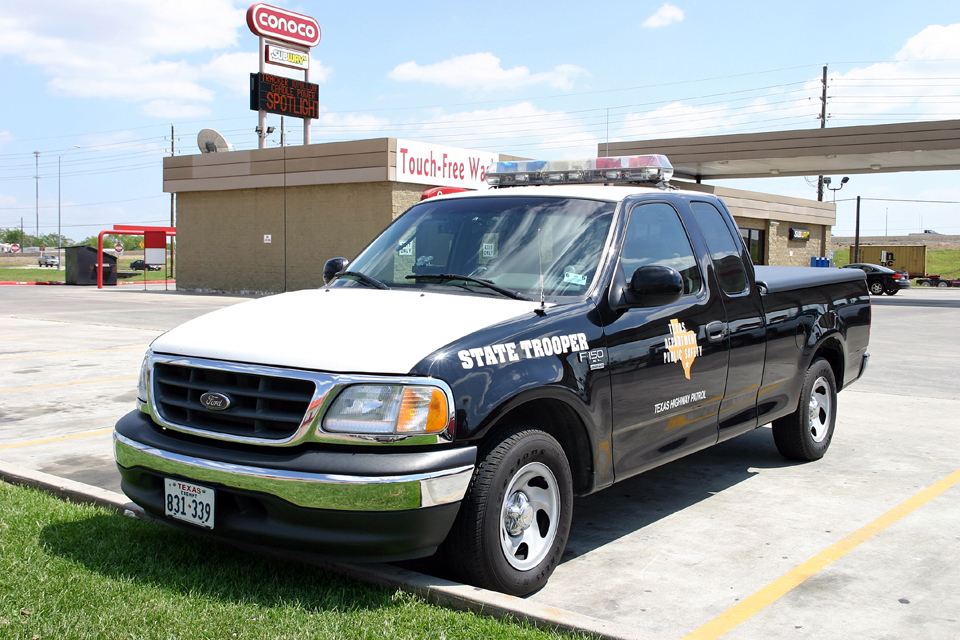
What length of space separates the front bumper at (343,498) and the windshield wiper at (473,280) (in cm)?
103

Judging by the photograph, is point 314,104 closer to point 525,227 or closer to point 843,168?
point 843,168

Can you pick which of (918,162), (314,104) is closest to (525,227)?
(314,104)

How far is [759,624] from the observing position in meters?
3.69

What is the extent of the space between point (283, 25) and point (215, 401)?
33.2 metres

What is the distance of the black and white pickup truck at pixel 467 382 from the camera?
3469 millimetres

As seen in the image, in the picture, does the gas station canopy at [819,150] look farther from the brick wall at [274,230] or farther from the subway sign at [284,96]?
the subway sign at [284,96]

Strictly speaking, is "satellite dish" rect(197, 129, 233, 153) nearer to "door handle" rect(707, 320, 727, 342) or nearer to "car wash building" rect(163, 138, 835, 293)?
"car wash building" rect(163, 138, 835, 293)

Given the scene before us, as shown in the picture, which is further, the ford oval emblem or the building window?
the building window

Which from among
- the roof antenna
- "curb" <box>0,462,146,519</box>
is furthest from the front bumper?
"curb" <box>0,462,146,519</box>

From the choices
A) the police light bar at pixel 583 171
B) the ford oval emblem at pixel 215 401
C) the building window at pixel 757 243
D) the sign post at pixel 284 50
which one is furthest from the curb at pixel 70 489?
the building window at pixel 757 243

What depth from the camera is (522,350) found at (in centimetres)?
385

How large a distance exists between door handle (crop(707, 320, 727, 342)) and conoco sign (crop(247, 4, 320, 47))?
31.5 m

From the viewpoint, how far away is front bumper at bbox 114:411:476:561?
11.2 ft

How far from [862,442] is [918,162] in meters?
31.6
